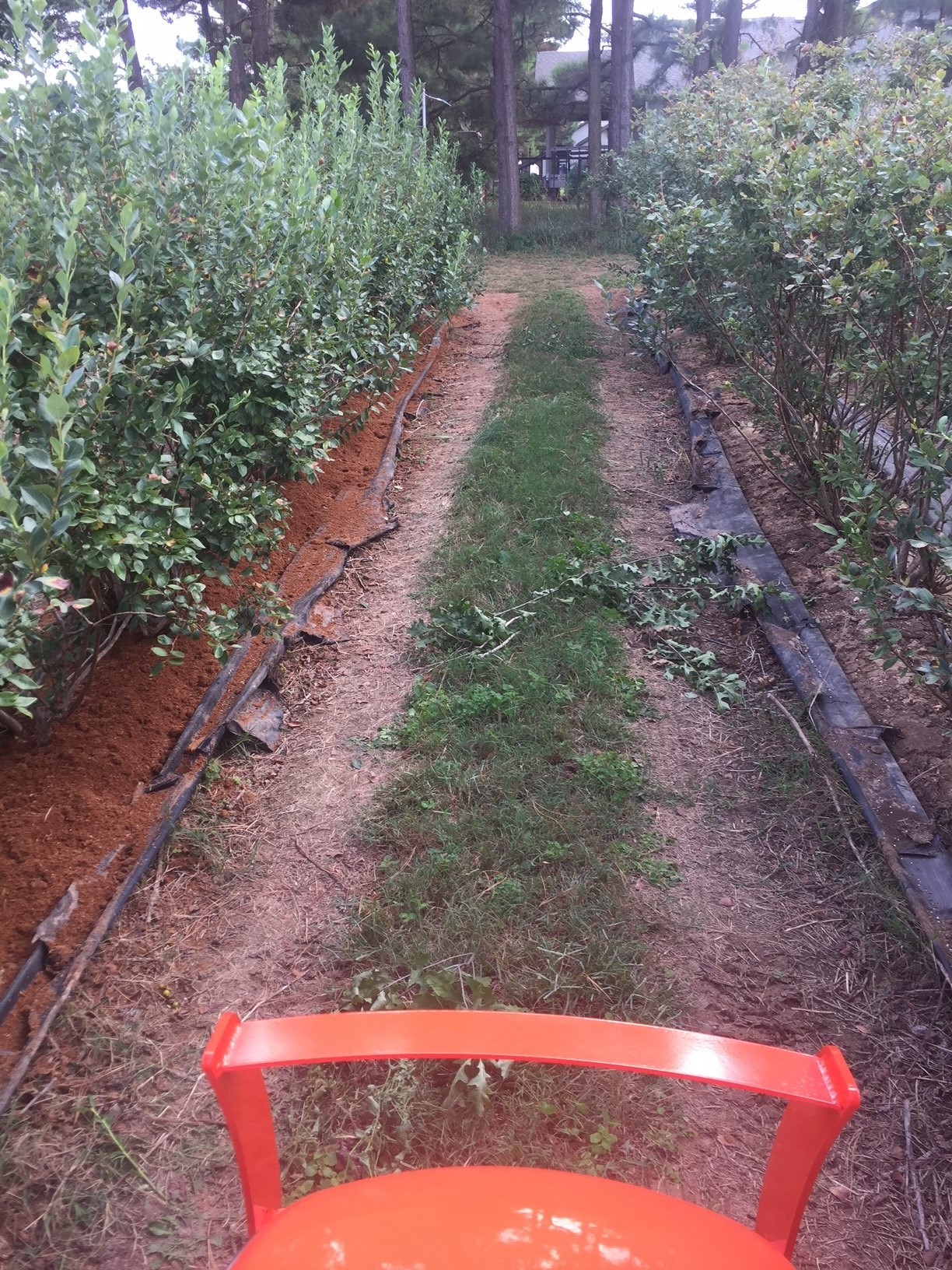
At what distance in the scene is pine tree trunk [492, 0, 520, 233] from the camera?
16594 mm

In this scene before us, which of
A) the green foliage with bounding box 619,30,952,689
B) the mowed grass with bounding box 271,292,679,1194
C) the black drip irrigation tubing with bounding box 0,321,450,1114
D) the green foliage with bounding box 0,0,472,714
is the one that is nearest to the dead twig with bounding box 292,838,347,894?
the mowed grass with bounding box 271,292,679,1194

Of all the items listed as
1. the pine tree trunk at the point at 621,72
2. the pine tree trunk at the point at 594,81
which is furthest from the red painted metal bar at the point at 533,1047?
the pine tree trunk at the point at 594,81

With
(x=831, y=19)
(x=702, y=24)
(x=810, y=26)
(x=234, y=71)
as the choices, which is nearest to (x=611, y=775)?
(x=831, y=19)

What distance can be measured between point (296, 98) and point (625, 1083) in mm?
21755

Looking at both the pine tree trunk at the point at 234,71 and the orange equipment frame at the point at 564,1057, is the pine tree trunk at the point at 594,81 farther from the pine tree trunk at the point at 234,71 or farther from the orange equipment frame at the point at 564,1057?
the orange equipment frame at the point at 564,1057

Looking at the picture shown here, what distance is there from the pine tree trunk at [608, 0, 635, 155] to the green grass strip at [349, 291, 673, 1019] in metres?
17.5

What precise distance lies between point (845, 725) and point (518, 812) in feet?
4.15

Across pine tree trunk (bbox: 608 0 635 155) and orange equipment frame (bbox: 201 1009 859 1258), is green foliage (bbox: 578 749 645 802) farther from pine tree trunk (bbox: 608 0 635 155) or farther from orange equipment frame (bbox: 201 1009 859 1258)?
pine tree trunk (bbox: 608 0 635 155)

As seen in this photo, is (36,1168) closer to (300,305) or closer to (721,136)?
(300,305)

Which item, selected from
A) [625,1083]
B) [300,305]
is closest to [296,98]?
[300,305]

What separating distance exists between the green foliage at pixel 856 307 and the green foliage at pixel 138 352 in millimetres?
2176

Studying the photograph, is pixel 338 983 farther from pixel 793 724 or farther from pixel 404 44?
pixel 404 44

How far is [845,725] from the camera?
124 inches

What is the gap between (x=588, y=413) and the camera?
6.68m
